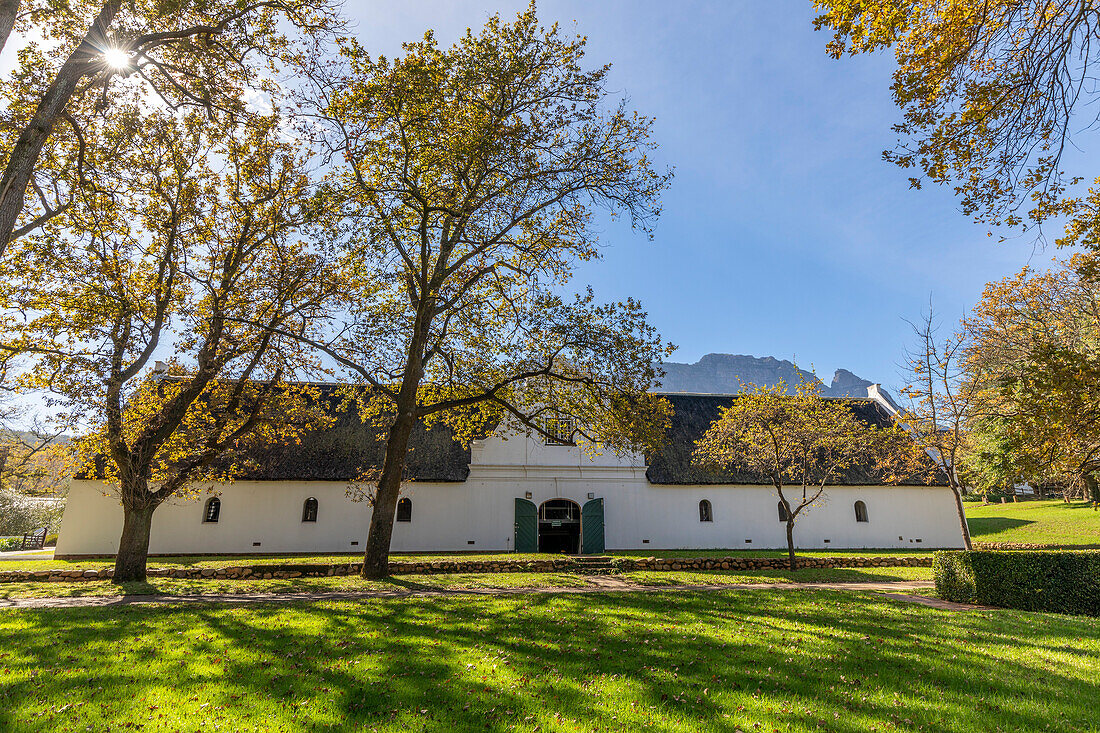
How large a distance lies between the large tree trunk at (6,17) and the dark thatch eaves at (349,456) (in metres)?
18.1

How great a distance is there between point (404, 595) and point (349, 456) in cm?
1418

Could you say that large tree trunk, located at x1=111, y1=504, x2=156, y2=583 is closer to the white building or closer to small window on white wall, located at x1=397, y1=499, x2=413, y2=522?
the white building

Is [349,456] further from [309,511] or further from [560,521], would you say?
[560,521]

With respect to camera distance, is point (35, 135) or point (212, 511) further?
point (212, 511)

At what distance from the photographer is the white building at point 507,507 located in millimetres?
23078

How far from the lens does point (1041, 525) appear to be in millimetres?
29016

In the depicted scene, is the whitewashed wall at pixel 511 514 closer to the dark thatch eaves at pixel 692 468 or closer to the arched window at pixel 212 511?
the arched window at pixel 212 511

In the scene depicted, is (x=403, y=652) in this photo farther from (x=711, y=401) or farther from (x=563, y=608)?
(x=711, y=401)

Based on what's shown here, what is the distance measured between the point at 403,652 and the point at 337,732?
7.97 ft

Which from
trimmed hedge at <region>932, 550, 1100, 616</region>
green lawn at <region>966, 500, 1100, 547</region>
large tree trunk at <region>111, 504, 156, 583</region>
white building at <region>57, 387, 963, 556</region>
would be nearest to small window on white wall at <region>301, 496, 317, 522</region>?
white building at <region>57, 387, 963, 556</region>

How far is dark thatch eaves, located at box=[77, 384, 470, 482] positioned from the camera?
78.3 ft

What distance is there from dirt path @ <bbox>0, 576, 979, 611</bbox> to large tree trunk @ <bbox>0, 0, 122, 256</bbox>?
8.02 metres

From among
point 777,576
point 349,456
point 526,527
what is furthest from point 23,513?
point 777,576

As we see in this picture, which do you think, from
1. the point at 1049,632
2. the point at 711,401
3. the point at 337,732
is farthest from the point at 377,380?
the point at 711,401
